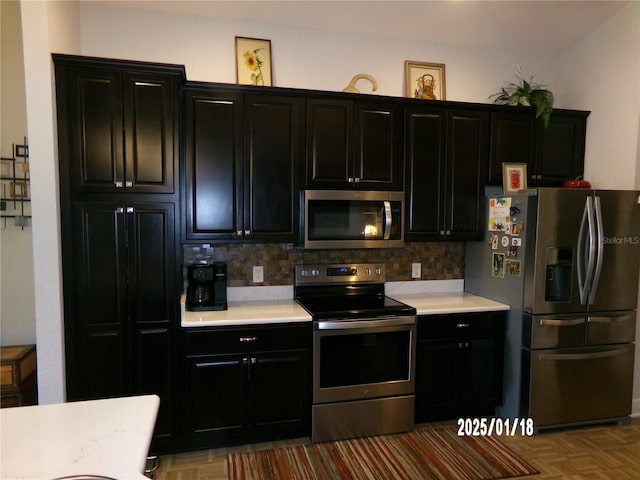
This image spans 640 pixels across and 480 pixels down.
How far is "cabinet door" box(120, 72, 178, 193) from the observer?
2.39 meters

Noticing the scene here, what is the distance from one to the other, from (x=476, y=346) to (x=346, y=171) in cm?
157

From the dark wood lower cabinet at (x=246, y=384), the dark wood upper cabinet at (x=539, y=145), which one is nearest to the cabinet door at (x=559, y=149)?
the dark wood upper cabinet at (x=539, y=145)

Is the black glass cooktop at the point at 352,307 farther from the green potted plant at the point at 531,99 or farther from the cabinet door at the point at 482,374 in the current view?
the green potted plant at the point at 531,99

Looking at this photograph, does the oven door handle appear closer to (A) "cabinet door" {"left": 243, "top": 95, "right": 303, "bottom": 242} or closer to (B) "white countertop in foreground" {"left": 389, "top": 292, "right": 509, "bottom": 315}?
(B) "white countertop in foreground" {"left": 389, "top": 292, "right": 509, "bottom": 315}

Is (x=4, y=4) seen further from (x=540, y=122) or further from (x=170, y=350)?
(x=540, y=122)

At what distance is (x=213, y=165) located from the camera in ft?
8.77

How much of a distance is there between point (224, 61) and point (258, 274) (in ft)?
5.24

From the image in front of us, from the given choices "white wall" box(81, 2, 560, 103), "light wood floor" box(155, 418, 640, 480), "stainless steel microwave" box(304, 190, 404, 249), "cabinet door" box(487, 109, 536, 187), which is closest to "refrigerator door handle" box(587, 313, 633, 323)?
"light wood floor" box(155, 418, 640, 480)

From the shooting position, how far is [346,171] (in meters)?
2.91

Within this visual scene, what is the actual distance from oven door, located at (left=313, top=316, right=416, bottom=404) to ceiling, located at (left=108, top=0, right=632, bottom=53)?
221cm

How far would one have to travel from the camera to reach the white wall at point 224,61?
2.25 metres

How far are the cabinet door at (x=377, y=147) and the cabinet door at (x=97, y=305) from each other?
1627mm

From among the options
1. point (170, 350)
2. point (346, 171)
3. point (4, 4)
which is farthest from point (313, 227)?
point (4, 4)

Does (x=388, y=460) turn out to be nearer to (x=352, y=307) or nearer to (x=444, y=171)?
(x=352, y=307)
